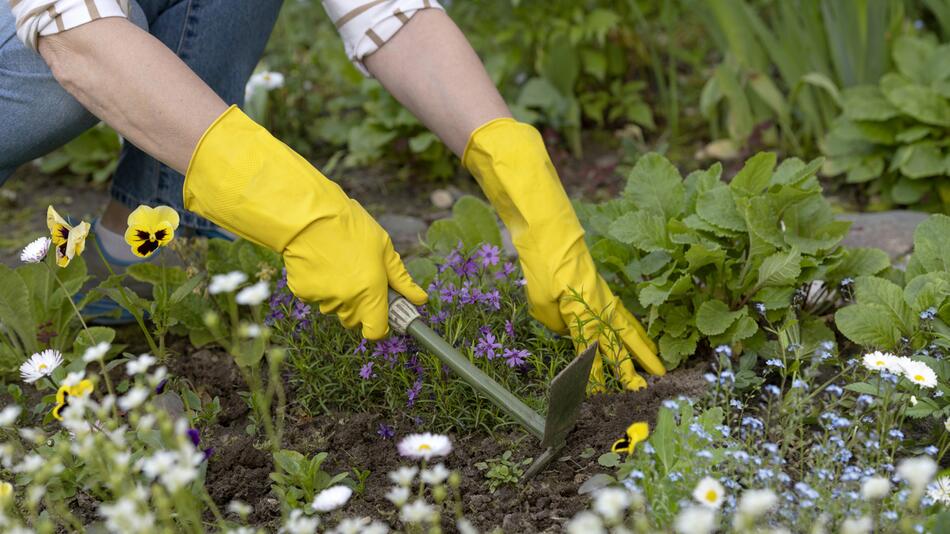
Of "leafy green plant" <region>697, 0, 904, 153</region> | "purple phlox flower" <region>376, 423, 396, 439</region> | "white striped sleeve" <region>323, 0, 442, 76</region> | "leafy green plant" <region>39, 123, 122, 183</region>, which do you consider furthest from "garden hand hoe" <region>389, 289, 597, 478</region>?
"leafy green plant" <region>39, 123, 122, 183</region>

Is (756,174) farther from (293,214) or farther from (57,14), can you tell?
(57,14)

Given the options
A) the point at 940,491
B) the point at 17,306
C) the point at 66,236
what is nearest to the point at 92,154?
the point at 17,306

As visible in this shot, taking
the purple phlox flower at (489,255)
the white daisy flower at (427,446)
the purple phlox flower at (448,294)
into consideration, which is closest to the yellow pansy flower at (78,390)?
the white daisy flower at (427,446)

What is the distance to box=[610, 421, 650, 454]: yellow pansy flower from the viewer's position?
1598mm

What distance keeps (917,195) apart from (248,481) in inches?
80.8

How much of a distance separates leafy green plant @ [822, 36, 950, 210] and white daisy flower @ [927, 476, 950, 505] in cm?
145

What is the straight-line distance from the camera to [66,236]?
6.14ft

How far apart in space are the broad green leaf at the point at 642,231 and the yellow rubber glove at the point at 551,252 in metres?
0.08

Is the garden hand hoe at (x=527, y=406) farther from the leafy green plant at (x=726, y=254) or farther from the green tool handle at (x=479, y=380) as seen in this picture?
the leafy green plant at (x=726, y=254)

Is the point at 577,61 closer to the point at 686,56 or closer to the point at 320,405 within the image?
the point at 686,56

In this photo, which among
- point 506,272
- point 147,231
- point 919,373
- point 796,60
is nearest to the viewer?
point 919,373

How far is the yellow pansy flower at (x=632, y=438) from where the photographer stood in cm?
160

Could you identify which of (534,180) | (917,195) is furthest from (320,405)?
(917,195)

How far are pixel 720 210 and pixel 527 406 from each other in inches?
24.5
